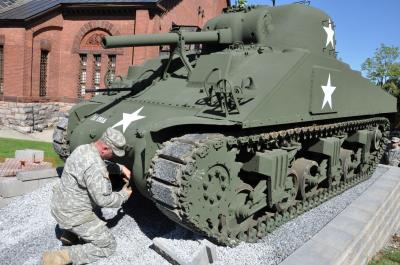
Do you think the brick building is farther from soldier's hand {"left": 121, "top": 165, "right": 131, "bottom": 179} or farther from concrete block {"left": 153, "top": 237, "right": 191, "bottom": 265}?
concrete block {"left": 153, "top": 237, "right": 191, "bottom": 265}

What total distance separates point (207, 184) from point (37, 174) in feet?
14.4

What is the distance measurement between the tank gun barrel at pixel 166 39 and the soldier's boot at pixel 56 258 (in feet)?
8.16

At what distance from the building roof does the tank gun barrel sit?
10.9 m

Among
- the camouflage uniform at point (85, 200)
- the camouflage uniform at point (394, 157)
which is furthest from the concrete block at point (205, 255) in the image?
the camouflage uniform at point (394, 157)

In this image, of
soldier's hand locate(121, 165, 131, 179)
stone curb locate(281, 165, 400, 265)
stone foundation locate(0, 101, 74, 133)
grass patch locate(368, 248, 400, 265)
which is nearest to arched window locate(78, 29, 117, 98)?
stone foundation locate(0, 101, 74, 133)

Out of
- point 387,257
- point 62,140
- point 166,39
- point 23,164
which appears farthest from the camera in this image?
point 23,164

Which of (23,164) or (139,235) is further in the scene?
(23,164)

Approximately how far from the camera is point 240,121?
446 cm

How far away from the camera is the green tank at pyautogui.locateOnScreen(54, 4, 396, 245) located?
174 inches

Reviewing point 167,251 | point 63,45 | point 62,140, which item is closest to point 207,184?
point 167,251

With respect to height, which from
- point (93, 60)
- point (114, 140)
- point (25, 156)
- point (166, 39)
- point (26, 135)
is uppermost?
point (93, 60)

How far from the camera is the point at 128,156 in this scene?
524 cm

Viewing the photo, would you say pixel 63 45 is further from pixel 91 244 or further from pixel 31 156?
pixel 91 244

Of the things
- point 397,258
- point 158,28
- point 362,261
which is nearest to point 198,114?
point 362,261
